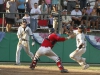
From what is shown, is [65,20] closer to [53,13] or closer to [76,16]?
[76,16]

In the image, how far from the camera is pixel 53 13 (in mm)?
20156

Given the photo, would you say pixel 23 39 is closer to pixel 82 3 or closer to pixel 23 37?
pixel 23 37

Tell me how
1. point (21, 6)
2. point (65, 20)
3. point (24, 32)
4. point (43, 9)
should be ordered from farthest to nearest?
point (21, 6)
point (43, 9)
point (65, 20)
point (24, 32)

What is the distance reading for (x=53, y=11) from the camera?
20484 millimetres

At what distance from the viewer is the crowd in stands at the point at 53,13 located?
19.8m

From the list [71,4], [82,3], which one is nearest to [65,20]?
[71,4]

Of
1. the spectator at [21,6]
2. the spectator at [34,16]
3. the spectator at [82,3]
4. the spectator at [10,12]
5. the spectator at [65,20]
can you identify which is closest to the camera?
the spectator at [10,12]

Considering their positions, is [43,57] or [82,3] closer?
[43,57]

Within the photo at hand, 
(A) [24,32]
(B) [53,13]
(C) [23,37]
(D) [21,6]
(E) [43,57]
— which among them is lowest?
(E) [43,57]

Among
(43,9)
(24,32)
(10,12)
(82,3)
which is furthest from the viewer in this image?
(82,3)

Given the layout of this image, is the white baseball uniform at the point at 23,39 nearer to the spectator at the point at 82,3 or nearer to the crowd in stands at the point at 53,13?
the crowd in stands at the point at 53,13

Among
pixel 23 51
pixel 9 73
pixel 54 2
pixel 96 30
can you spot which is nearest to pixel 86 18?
pixel 96 30

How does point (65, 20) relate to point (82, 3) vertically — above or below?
below

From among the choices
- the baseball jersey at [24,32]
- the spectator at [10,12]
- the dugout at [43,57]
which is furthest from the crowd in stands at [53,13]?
the baseball jersey at [24,32]
